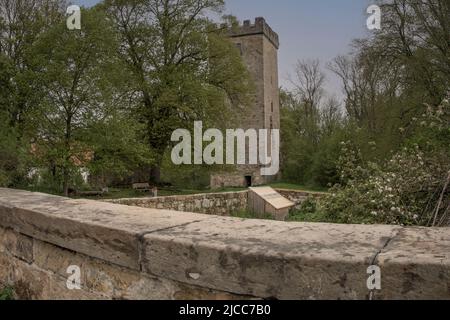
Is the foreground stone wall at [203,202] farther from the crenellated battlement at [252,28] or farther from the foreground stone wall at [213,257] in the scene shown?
the crenellated battlement at [252,28]

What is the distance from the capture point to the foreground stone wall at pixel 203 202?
13558 millimetres

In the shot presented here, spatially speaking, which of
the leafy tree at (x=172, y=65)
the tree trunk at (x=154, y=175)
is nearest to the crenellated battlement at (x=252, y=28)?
the leafy tree at (x=172, y=65)

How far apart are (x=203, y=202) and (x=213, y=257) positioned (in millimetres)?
13395

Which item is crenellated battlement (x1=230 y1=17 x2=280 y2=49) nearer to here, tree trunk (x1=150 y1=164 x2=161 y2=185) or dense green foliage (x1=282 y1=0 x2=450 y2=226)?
dense green foliage (x1=282 y1=0 x2=450 y2=226)

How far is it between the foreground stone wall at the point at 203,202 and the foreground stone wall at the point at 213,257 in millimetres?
10306

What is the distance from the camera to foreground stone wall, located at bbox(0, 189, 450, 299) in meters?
1.63

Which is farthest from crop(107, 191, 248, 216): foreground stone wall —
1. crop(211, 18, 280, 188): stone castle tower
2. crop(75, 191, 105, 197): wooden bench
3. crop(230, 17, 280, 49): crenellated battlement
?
crop(230, 17, 280, 49): crenellated battlement

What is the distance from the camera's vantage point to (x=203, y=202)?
1527cm

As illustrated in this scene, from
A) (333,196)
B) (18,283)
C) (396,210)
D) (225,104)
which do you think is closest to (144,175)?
(225,104)

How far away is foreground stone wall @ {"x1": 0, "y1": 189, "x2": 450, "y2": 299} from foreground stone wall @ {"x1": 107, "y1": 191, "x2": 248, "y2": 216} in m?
10.3

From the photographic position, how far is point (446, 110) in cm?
866
